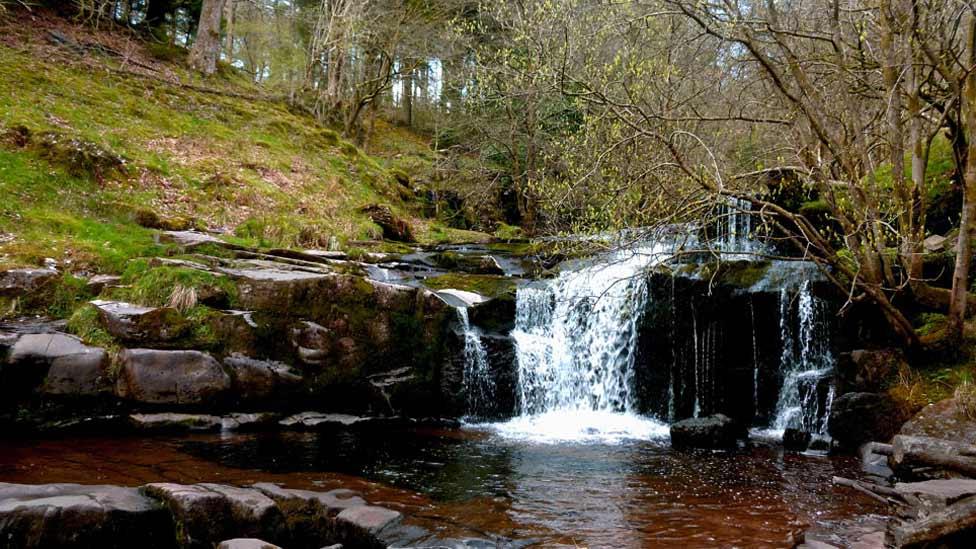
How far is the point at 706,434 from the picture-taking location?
31.0 ft

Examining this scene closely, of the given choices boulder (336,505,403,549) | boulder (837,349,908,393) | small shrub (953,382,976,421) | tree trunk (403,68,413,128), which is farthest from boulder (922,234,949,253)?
tree trunk (403,68,413,128)

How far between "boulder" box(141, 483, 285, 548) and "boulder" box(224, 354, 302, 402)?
4.08m

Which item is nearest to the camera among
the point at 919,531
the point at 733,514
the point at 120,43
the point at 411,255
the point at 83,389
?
the point at 919,531

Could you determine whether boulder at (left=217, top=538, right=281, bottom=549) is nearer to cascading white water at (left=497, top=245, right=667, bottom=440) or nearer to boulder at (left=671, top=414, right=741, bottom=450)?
boulder at (left=671, top=414, right=741, bottom=450)

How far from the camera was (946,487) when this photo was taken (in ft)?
16.2

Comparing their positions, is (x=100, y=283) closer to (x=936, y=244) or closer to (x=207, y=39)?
(x=207, y=39)

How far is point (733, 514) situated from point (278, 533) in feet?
14.0

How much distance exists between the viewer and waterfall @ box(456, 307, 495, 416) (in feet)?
37.6

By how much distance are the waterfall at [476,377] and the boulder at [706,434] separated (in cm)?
340

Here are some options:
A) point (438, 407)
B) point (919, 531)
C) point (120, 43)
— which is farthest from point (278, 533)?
point (120, 43)

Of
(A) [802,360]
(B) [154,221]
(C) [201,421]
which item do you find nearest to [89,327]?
(C) [201,421]

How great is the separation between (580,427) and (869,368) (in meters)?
4.53

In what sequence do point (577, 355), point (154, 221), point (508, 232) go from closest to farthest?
point (154, 221) < point (577, 355) < point (508, 232)

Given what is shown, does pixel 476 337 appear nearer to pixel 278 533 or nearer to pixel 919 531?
pixel 278 533
